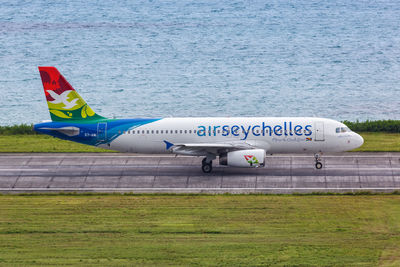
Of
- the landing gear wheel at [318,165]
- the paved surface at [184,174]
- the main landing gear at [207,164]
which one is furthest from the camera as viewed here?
the landing gear wheel at [318,165]

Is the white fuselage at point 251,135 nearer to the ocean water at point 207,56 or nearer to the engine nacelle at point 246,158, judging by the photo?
the engine nacelle at point 246,158

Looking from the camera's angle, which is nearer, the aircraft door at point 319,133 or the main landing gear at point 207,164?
the aircraft door at point 319,133

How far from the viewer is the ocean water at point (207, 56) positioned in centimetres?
10800

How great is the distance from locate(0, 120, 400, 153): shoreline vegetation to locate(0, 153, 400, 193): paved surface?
1.87m

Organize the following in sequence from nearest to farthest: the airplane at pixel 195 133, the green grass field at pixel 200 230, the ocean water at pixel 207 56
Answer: the green grass field at pixel 200 230
the airplane at pixel 195 133
the ocean water at pixel 207 56

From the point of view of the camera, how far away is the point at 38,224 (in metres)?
42.4

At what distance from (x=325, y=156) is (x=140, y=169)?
1551cm

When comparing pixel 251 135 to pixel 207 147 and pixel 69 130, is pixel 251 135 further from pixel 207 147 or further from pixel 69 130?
pixel 69 130

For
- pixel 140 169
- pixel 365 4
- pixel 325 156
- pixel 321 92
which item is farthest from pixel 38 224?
pixel 365 4

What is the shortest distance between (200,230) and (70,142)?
93.6 ft

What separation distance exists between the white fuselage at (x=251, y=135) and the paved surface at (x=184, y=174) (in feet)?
6.66

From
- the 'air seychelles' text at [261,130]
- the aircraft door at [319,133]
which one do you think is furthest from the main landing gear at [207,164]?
the aircraft door at [319,133]

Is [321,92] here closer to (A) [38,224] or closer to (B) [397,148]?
(B) [397,148]

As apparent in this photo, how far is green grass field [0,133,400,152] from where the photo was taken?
202 ft
